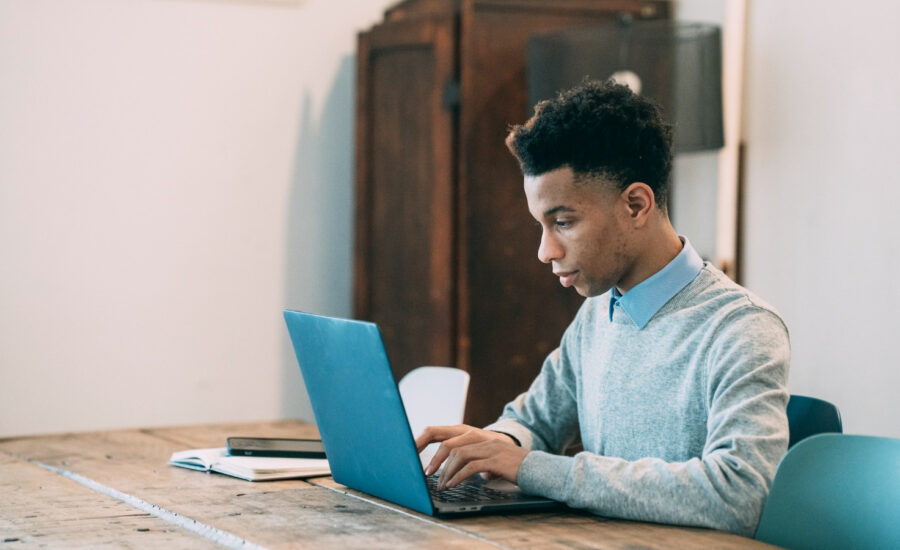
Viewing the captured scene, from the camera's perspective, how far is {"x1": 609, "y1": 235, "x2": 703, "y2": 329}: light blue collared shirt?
59.8 inches

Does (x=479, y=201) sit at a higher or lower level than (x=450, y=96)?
lower

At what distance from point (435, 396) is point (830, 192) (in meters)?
1.15

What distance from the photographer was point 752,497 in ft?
4.15

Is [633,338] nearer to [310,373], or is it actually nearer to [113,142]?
[310,373]

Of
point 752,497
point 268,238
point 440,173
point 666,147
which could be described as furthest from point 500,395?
point 752,497

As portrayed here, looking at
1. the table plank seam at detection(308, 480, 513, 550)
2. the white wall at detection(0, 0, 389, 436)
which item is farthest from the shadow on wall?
the table plank seam at detection(308, 480, 513, 550)

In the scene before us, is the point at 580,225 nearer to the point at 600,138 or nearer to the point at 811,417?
the point at 600,138

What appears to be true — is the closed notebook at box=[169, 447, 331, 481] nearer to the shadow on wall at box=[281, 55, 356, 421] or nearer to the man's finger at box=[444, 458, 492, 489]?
the man's finger at box=[444, 458, 492, 489]

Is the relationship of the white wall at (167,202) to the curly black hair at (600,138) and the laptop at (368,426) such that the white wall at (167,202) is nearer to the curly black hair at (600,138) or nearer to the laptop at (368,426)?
the laptop at (368,426)

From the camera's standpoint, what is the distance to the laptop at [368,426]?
1287 mm

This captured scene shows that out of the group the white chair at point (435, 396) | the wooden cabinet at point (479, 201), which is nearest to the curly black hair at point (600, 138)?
the white chair at point (435, 396)

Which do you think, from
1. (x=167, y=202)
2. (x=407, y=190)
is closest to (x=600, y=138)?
(x=407, y=190)

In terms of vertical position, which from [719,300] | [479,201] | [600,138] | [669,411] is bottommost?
[669,411]

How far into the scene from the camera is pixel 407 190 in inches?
130
